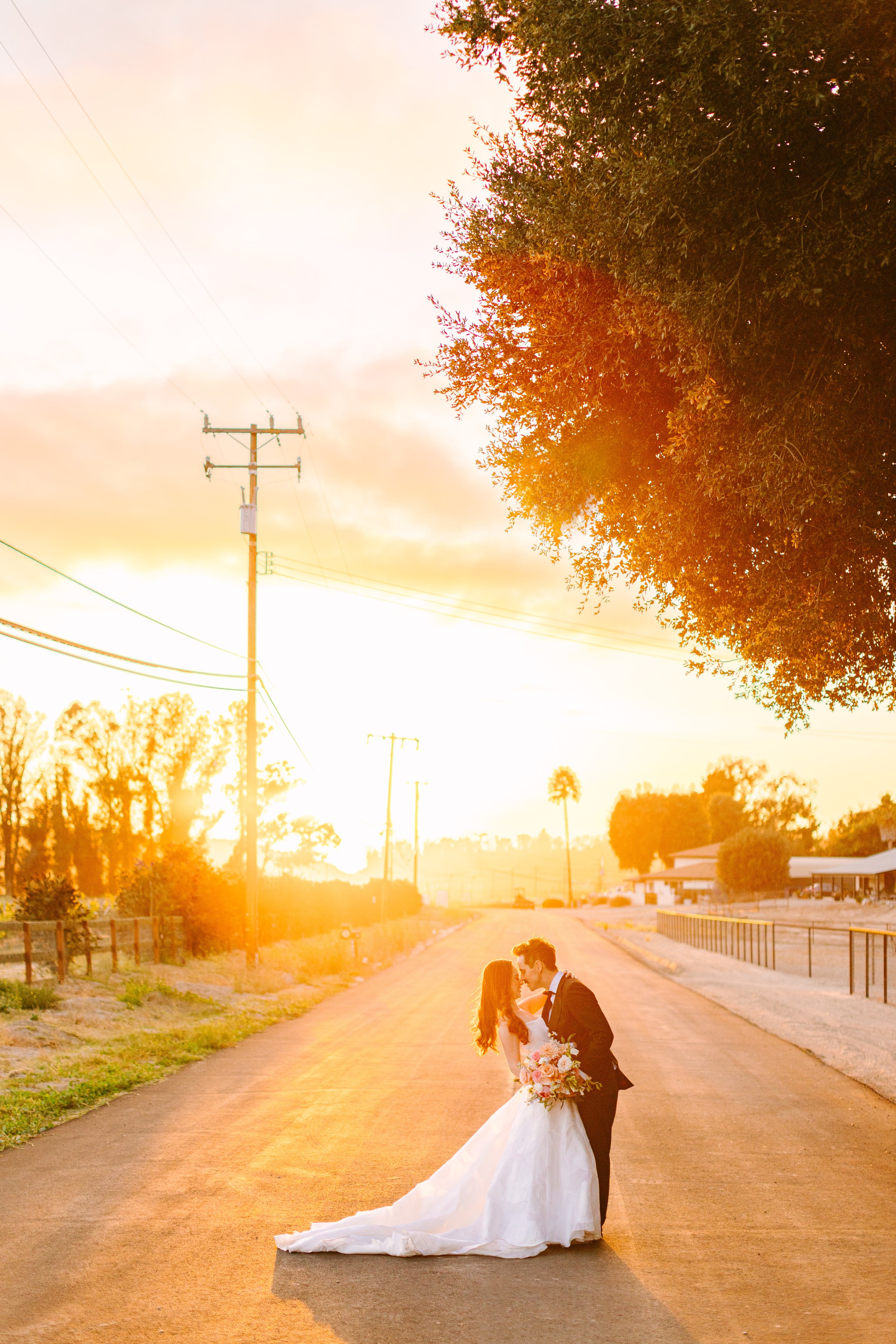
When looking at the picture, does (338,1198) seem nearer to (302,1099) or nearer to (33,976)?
(302,1099)

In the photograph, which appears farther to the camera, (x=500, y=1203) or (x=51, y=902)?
(x=51, y=902)

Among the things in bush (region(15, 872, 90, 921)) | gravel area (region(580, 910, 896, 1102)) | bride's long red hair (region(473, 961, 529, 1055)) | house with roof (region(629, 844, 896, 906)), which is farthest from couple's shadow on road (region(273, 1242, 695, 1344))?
house with roof (region(629, 844, 896, 906))

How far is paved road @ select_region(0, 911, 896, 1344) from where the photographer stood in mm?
5762

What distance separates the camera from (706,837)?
162125mm

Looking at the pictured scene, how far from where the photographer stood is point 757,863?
101 meters

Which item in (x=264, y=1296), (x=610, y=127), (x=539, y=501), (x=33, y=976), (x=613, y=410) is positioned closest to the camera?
(x=264, y=1296)

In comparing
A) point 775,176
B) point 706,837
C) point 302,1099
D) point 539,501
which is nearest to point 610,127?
point 775,176

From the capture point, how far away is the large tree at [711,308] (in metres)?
7.78

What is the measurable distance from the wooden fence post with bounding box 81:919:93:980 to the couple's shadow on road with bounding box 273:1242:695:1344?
17.4 m

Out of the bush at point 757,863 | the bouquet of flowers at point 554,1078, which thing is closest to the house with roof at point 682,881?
the bush at point 757,863

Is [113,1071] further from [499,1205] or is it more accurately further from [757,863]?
[757,863]

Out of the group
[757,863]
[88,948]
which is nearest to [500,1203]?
[88,948]

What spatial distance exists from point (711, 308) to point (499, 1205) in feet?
20.1

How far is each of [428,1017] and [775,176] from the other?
1632 centimetres
